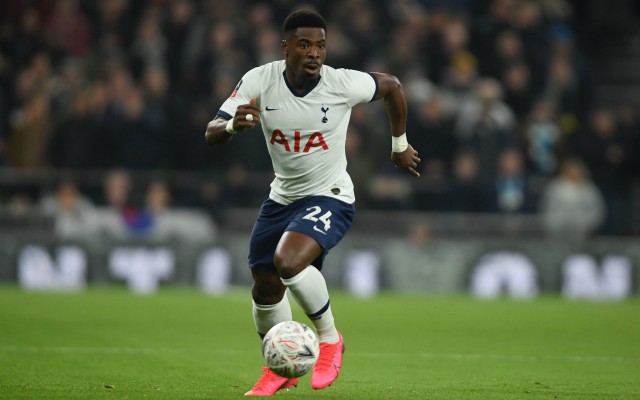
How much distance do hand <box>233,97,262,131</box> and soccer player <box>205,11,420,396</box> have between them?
6.3 inches

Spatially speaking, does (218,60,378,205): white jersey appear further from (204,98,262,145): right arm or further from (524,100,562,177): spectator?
(524,100,562,177): spectator

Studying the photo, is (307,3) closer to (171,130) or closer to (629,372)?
(171,130)

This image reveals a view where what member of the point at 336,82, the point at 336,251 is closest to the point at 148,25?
the point at 336,251

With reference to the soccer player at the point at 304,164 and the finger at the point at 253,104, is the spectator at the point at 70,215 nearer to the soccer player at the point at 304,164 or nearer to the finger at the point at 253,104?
the soccer player at the point at 304,164

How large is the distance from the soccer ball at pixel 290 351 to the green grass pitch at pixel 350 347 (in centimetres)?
27

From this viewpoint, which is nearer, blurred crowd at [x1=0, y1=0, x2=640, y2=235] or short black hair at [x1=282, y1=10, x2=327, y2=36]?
short black hair at [x1=282, y1=10, x2=327, y2=36]

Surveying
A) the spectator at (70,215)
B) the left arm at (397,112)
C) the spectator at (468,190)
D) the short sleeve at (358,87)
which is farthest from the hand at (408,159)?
the spectator at (70,215)

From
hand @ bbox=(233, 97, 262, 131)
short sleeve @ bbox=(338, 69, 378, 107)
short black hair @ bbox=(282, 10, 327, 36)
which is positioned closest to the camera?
hand @ bbox=(233, 97, 262, 131)

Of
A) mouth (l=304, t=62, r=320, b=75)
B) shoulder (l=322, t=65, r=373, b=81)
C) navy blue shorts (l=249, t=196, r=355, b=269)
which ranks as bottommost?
navy blue shorts (l=249, t=196, r=355, b=269)

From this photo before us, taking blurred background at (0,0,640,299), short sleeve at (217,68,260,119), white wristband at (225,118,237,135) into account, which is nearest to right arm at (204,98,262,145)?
white wristband at (225,118,237,135)

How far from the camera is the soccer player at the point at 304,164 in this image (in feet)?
24.7

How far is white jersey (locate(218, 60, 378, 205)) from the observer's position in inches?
305

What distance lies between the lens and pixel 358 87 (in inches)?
311

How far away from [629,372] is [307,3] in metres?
12.1
